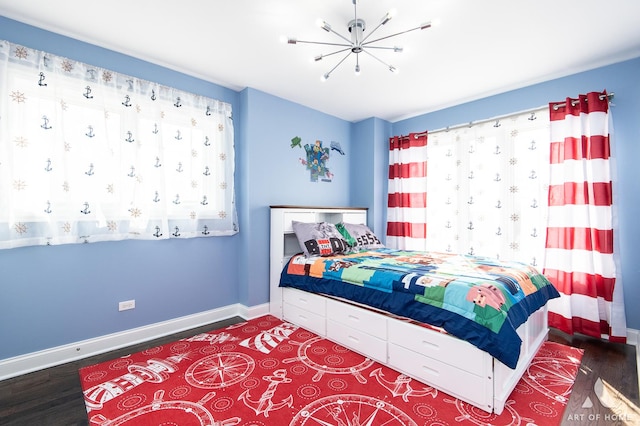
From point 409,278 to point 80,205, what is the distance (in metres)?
2.64

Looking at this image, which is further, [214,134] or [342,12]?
[214,134]

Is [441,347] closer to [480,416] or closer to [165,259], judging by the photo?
[480,416]

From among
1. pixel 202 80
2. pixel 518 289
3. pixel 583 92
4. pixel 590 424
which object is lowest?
pixel 590 424

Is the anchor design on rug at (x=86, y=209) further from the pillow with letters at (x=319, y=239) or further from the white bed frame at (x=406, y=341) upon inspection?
the pillow with letters at (x=319, y=239)

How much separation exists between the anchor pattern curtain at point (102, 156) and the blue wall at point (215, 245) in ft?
0.45

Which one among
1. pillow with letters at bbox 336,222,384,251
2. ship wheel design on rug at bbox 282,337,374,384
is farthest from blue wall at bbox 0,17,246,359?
pillow with letters at bbox 336,222,384,251

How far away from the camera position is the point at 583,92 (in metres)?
2.85

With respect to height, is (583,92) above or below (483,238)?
above

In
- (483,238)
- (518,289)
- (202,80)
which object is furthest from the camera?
(483,238)

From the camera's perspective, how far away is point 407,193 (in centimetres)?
412

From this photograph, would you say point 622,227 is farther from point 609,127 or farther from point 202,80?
point 202,80

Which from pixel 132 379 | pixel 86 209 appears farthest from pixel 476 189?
pixel 86 209

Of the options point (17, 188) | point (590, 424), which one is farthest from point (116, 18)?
point (590, 424)

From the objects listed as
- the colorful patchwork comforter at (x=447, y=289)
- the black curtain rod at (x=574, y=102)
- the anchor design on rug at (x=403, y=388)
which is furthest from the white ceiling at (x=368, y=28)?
the anchor design on rug at (x=403, y=388)
